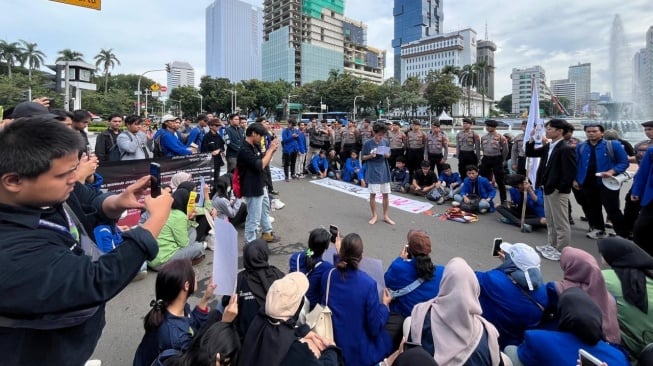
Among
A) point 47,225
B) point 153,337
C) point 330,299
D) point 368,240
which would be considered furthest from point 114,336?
point 368,240

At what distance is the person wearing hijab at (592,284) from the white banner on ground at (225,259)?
2.32 m

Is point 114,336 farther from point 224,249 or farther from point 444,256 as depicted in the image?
point 444,256

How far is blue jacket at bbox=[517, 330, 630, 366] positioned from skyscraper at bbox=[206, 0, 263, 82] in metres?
139

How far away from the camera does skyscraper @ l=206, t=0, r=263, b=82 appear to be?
133750 millimetres

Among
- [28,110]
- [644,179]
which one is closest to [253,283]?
[28,110]

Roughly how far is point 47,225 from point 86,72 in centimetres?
1082

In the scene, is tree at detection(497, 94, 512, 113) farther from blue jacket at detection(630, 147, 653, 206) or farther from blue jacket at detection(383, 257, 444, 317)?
blue jacket at detection(383, 257, 444, 317)

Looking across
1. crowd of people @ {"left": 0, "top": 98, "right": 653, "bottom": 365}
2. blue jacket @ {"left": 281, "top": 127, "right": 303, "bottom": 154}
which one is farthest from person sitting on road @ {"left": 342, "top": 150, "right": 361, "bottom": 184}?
crowd of people @ {"left": 0, "top": 98, "right": 653, "bottom": 365}

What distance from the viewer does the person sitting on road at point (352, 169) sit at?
11.0 meters

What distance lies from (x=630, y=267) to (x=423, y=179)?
6.83 m

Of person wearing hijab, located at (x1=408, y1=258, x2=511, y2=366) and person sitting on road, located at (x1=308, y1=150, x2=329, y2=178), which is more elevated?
person sitting on road, located at (x1=308, y1=150, x2=329, y2=178)

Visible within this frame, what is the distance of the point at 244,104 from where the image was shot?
64312 millimetres

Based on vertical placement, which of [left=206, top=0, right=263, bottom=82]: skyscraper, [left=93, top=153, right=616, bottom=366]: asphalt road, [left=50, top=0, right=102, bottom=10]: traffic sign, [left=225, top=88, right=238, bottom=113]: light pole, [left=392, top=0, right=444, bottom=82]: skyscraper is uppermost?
[left=392, top=0, right=444, bottom=82]: skyscraper

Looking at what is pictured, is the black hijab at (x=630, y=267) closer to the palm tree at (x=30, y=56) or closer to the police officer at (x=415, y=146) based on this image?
the police officer at (x=415, y=146)
